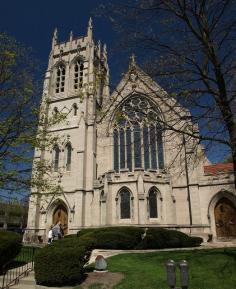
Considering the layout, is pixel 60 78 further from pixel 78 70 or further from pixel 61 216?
pixel 61 216

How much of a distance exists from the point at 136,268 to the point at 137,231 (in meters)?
6.35

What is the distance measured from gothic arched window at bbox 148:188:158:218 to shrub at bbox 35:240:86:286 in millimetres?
15018

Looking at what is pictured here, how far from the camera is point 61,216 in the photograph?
2852cm

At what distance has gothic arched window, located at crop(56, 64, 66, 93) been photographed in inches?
1385

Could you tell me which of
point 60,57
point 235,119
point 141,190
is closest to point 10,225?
point 60,57

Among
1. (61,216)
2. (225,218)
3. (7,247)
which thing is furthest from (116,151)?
(7,247)

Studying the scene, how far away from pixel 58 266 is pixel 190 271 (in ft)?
15.2

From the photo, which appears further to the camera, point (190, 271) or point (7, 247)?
point (7, 247)

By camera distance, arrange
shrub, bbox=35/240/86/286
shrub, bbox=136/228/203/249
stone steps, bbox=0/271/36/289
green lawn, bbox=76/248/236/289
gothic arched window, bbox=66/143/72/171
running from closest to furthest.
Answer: green lawn, bbox=76/248/236/289 → shrub, bbox=35/240/86/286 → stone steps, bbox=0/271/36/289 → shrub, bbox=136/228/203/249 → gothic arched window, bbox=66/143/72/171

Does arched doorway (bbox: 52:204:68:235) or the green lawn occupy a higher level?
arched doorway (bbox: 52:204:68:235)

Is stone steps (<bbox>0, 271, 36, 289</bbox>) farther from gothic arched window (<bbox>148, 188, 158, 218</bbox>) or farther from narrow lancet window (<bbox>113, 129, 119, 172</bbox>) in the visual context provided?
narrow lancet window (<bbox>113, 129, 119, 172</bbox>)

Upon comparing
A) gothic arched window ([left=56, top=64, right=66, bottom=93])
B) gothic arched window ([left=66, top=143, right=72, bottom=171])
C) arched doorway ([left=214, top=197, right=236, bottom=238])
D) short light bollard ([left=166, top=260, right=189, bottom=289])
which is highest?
gothic arched window ([left=56, top=64, right=66, bottom=93])

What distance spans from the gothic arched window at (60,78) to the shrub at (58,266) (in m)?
27.8

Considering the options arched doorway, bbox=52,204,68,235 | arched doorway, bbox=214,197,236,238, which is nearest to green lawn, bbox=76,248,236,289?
arched doorway, bbox=214,197,236,238
